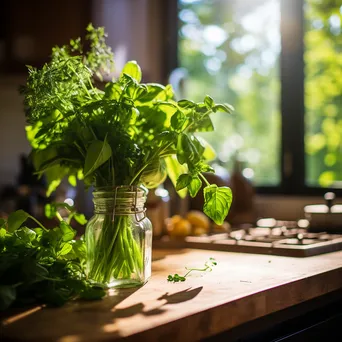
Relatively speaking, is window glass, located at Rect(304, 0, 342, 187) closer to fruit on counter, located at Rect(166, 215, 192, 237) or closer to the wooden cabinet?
the wooden cabinet

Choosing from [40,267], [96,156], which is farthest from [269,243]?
[40,267]

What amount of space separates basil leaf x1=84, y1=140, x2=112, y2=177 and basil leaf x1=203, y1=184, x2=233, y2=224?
0.18 meters

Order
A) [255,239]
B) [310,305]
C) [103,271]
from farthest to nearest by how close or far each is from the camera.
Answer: [255,239]
[310,305]
[103,271]

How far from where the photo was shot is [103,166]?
1107mm

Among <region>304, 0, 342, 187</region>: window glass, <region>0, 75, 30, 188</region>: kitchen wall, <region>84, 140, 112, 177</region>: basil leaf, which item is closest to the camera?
<region>84, 140, 112, 177</region>: basil leaf

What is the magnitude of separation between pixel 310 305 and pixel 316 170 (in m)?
2.13

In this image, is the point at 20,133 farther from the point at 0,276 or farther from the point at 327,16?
the point at 0,276

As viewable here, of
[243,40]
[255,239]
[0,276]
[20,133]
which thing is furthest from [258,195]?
[0,276]

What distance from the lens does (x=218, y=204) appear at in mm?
1049

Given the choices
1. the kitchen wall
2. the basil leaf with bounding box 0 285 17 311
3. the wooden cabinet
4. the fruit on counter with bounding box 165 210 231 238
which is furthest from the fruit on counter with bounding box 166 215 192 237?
the kitchen wall

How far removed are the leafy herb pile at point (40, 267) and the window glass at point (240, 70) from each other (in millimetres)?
2291

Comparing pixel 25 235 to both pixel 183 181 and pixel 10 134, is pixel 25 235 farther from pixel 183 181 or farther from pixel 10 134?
pixel 10 134

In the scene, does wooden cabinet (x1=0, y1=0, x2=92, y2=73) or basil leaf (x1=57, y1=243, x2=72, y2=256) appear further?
wooden cabinet (x1=0, y1=0, x2=92, y2=73)

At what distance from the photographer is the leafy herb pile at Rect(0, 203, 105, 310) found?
874 millimetres
